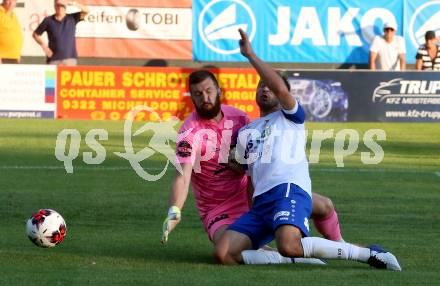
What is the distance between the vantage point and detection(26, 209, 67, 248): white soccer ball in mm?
10016

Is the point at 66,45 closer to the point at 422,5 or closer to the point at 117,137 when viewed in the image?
the point at 117,137

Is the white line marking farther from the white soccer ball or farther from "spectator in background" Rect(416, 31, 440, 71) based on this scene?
"spectator in background" Rect(416, 31, 440, 71)

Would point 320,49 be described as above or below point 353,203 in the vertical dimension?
above

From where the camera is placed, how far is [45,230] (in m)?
10.0

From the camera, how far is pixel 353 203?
45.5 feet

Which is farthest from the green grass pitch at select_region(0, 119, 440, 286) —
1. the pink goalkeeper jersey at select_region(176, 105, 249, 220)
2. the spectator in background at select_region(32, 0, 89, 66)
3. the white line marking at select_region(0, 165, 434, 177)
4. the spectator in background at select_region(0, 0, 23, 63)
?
the spectator in background at select_region(0, 0, 23, 63)

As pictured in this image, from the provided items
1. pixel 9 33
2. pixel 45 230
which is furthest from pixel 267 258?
pixel 9 33

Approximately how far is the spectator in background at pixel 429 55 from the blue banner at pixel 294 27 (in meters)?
3.69

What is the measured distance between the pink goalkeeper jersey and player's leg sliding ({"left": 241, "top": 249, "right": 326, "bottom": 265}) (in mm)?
819

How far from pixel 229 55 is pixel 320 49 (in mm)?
2425

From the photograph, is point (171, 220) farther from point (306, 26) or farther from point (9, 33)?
point (306, 26)

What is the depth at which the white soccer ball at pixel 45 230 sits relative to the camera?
32.9ft

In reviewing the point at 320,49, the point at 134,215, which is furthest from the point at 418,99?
the point at 134,215

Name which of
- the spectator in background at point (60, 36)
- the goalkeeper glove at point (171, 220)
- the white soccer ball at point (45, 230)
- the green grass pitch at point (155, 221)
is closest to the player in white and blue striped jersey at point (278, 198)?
the green grass pitch at point (155, 221)
